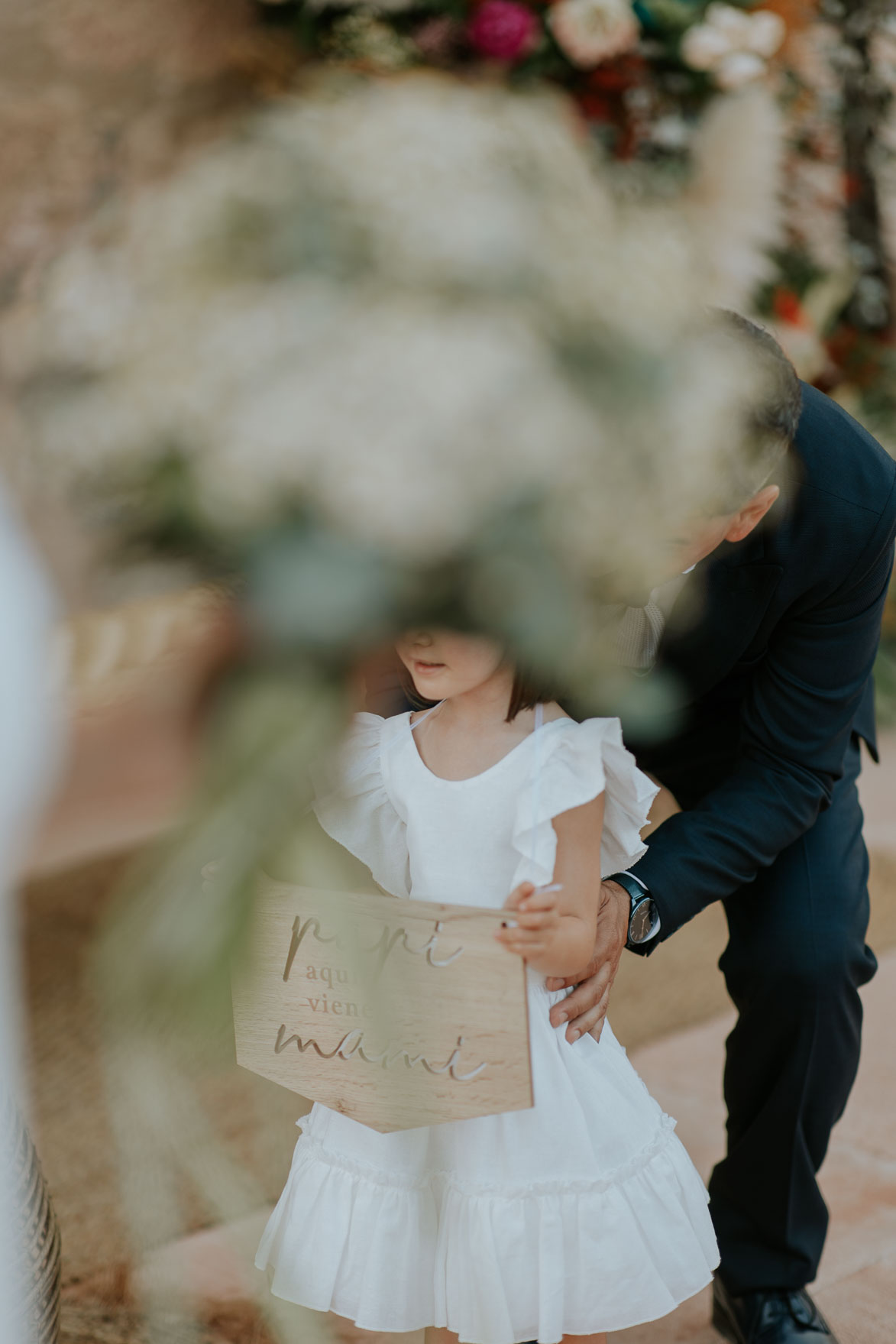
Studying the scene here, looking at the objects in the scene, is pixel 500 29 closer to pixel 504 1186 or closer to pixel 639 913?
pixel 639 913

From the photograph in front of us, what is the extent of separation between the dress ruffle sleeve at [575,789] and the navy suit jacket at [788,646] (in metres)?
0.19

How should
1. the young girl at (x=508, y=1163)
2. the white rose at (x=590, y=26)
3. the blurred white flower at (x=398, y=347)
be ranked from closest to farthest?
the blurred white flower at (x=398, y=347) → the young girl at (x=508, y=1163) → the white rose at (x=590, y=26)

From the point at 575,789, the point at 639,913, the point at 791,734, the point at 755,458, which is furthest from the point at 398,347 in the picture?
the point at 791,734

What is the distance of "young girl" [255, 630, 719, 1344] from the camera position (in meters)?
1.11

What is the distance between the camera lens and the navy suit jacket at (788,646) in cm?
143

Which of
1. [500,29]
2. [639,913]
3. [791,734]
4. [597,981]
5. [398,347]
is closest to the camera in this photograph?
[398,347]

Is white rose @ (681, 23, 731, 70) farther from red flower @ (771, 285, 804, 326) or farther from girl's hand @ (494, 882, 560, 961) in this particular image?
girl's hand @ (494, 882, 560, 961)

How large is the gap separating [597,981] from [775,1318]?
0.64m

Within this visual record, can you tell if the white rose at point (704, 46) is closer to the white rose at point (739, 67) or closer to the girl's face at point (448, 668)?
the white rose at point (739, 67)

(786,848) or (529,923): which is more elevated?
(529,923)

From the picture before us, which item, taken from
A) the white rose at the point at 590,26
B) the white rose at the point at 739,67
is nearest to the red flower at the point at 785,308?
the white rose at the point at 739,67

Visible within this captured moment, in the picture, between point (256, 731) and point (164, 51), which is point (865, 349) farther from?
point (256, 731)

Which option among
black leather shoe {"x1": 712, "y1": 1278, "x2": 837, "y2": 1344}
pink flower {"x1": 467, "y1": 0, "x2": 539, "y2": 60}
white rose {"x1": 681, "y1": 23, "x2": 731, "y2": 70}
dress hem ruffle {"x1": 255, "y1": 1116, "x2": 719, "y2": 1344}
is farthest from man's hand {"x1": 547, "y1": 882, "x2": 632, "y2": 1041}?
white rose {"x1": 681, "y1": 23, "x2": 731, "y2": 70}

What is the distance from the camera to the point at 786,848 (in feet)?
5.17
